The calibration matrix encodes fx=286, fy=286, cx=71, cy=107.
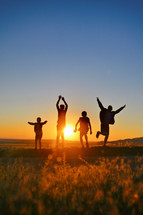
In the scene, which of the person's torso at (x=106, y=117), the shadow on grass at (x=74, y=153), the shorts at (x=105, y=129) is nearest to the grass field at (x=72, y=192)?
the shadow on grass at (x=74, y=153)

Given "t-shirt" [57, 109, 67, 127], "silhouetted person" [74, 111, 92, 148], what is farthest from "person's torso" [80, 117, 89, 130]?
"t-shirt" [57, 109, 67, 127]

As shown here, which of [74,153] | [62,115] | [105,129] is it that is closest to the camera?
[74,153]

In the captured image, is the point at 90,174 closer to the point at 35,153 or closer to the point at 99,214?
the point at 99,214

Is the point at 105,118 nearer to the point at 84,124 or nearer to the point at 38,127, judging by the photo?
the point at 84,124

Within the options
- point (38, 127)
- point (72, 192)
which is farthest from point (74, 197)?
point (38, 127)

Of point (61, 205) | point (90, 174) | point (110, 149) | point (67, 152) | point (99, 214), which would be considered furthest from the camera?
point (110, 149)

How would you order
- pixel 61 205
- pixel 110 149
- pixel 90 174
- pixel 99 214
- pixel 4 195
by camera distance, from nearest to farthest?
pixel 99 214 → pixel 61 205 → pixel 4 195 → pixel 90 174 → pixel 110 149

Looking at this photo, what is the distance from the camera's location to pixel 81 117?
1605cm

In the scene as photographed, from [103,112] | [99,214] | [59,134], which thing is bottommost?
[99,214]

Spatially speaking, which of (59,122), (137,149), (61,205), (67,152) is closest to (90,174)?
(61,205)

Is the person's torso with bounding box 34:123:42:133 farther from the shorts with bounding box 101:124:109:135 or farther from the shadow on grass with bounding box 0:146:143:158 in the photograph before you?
the shorts with bounding box 101:124:109:135

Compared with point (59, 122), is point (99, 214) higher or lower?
lower

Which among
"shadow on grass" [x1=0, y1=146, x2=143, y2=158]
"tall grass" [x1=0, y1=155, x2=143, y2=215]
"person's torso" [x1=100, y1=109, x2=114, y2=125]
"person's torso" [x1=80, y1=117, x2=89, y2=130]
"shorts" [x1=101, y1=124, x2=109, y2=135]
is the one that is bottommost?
"tall grass" [x1=0, y1=155, x2=143, y2=215]

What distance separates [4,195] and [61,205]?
114 cm
